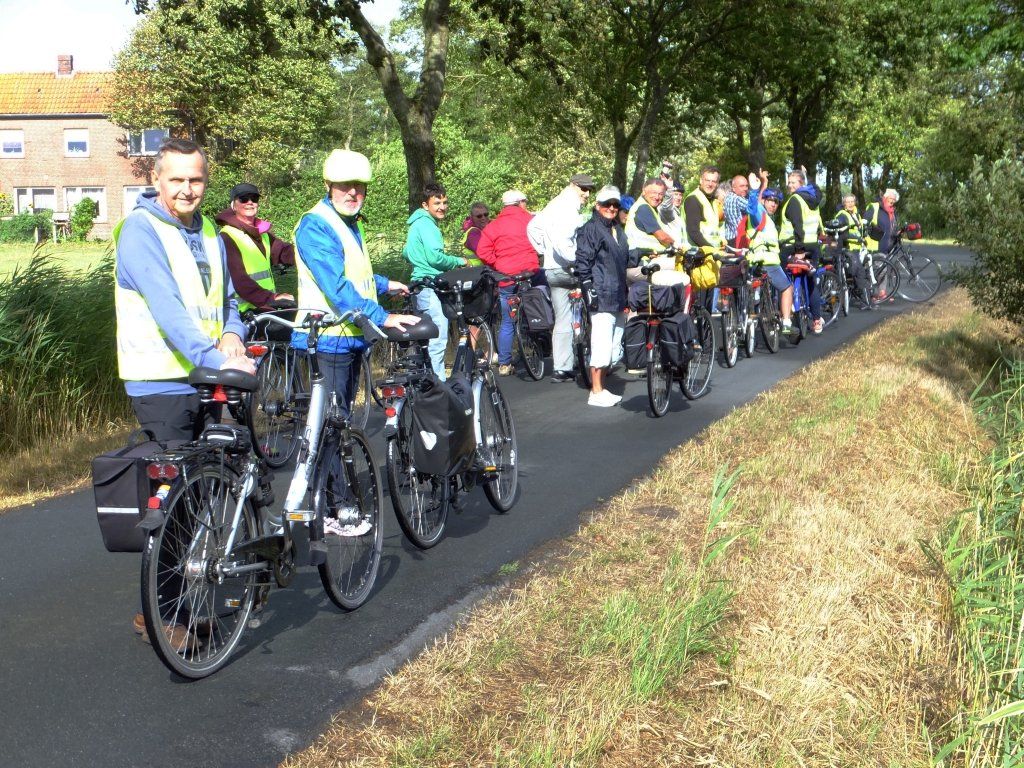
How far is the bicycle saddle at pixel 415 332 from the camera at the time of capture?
5777 millimetres

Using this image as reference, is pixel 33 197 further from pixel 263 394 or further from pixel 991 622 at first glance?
pixel 991 622

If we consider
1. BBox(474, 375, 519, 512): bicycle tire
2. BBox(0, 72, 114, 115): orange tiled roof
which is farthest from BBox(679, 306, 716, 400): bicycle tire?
BBox(0, 72, 114, 115): orange tiled roof

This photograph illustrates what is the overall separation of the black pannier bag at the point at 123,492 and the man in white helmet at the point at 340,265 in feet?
5.27

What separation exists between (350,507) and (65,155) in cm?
6906

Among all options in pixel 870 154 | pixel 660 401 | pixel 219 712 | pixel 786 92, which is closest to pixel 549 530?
pixel 219 712

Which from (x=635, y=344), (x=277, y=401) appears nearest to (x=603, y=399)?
(x=635, y=344)

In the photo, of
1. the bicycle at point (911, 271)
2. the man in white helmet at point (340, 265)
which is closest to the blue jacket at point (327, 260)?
the man in white helmet at point (340, 265)

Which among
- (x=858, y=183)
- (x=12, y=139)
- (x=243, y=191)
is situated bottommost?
(x=243, y=191)

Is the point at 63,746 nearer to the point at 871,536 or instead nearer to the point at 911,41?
the point at 871,536

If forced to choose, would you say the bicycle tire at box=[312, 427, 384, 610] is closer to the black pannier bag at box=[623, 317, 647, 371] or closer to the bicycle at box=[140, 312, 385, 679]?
the bicycle at box=[140, 312, 385, 679]

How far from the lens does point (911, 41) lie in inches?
1423

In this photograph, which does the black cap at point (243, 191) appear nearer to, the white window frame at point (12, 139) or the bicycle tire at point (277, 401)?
the bicycle tire at point (277, 401)

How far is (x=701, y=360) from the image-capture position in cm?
1196

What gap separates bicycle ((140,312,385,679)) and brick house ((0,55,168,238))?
6541cm
